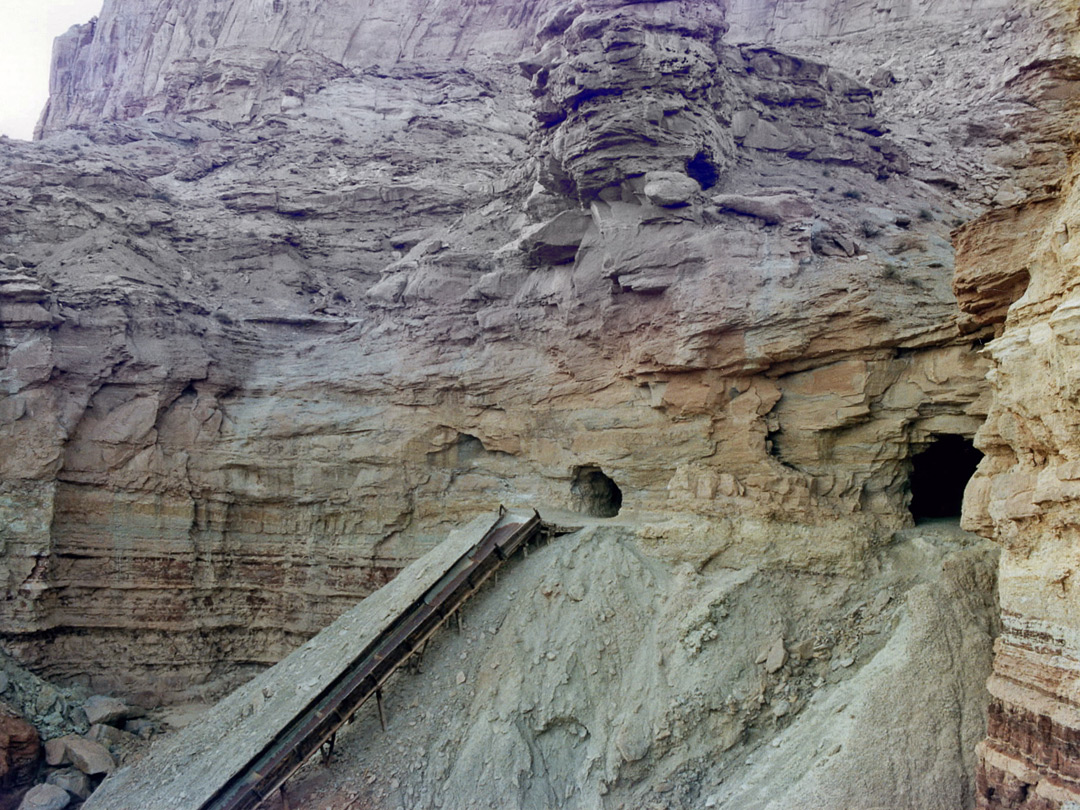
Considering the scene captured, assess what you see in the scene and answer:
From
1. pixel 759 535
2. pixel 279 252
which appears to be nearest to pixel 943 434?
pixel 759 535

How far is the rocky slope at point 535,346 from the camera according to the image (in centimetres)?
1485

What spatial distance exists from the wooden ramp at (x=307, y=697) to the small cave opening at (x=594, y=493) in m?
1.84

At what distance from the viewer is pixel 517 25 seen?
39.0 meters

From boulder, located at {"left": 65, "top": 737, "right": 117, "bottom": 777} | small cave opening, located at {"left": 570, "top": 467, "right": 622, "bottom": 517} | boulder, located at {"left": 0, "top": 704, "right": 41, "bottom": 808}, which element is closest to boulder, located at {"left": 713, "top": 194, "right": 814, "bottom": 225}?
small cave opening, located at {"left": 570, "top": 467, "right": 622, "bottom": 517}

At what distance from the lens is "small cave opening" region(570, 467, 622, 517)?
720 inches

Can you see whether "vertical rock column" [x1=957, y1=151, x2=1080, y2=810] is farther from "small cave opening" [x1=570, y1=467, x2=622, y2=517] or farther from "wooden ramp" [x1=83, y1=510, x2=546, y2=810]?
"small cave opening" [x1=570, y1=467, x2=622, y2=517]

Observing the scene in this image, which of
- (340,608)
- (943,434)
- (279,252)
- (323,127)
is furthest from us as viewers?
(323,127)

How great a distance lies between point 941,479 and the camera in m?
17.0

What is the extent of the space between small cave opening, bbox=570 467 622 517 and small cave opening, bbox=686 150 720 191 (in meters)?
7.44

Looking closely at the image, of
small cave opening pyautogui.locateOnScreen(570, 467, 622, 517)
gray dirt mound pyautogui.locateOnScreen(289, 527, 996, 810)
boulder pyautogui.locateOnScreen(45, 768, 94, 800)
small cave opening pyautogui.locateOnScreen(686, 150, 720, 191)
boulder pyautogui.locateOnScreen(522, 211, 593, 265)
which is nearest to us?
gray dirt mound pyautogui.locateOnScreen(289, 527, 996, 810)

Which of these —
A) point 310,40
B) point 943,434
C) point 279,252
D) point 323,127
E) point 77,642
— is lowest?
point 77,642

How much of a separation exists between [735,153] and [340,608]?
15537 mm

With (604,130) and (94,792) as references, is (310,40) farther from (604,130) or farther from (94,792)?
(94,792)

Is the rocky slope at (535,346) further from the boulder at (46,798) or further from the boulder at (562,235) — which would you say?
the boulder at (46,798)
